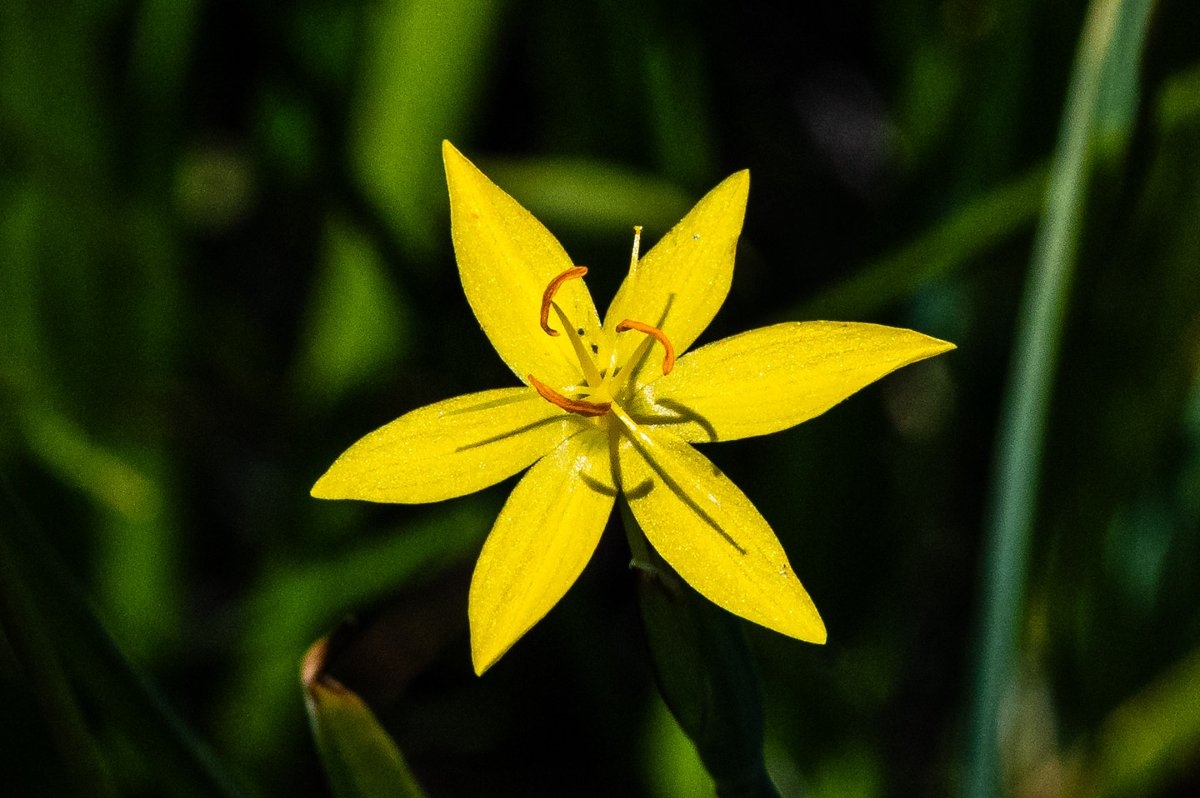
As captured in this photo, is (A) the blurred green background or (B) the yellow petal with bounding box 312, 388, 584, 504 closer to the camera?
(B) the yellow petal with bounding box 312, 388, 584, 504

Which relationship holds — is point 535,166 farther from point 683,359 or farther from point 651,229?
point 683,359

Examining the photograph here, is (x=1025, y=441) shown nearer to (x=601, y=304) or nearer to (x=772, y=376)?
(x=772, y=376)

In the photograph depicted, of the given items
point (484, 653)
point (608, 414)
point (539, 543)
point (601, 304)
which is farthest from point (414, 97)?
point (484, 653)

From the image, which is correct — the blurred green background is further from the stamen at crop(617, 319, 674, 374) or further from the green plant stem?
the stamen at crop(617, 319, 674, 374)

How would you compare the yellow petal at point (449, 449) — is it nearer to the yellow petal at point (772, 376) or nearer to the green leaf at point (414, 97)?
the yellow petal at point (772, 376)

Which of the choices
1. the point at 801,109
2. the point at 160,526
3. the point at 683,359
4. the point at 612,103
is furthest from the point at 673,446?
the point at 801,109

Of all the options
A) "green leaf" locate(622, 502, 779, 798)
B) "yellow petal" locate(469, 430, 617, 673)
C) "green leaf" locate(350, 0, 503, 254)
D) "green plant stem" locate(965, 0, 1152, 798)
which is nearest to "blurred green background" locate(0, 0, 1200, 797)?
"green leaf" locate(350, 0, 503, 254)

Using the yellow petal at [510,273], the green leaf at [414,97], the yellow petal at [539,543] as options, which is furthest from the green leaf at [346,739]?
the green leaf at [414,97]

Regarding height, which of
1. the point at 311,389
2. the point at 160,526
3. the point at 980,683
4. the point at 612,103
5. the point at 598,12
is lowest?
the point at 980,683
